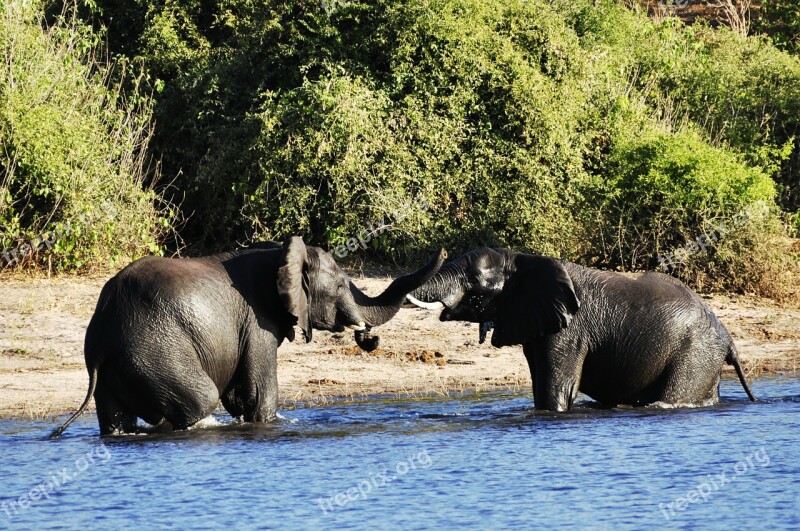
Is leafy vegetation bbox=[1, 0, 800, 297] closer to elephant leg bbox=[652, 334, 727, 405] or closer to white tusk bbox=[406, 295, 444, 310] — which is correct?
elephant leg bbox=[652, 334, 727, 405]

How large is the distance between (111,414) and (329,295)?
6.90 feet

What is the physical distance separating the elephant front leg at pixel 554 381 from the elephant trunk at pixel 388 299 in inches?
48.8

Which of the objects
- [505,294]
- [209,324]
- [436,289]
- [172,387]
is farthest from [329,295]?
[172,387]

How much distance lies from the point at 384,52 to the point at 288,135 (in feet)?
6.61

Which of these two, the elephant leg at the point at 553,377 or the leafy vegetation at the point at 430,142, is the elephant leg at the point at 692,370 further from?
the leafy vegetation at the point at 430,142

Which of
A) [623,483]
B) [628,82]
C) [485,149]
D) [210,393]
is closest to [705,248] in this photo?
[485,149]

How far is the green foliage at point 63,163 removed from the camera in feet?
57.0

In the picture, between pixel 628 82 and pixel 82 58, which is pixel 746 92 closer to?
pixel 628 82

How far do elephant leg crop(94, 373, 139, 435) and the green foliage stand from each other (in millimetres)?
6560

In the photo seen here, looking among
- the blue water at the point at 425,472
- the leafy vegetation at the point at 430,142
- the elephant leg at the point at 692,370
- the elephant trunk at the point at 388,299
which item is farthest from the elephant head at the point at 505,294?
the leafy vegetation at the point at 430,142

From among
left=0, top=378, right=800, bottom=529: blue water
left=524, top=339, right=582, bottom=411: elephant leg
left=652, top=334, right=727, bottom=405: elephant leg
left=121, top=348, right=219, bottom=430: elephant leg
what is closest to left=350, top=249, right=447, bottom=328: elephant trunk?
left=0, top=378, right=800, bottom=529: blue water

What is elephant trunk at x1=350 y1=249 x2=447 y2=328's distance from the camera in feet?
37.7

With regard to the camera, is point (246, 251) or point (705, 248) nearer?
point (246, 251)

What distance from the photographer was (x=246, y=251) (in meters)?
11.6
